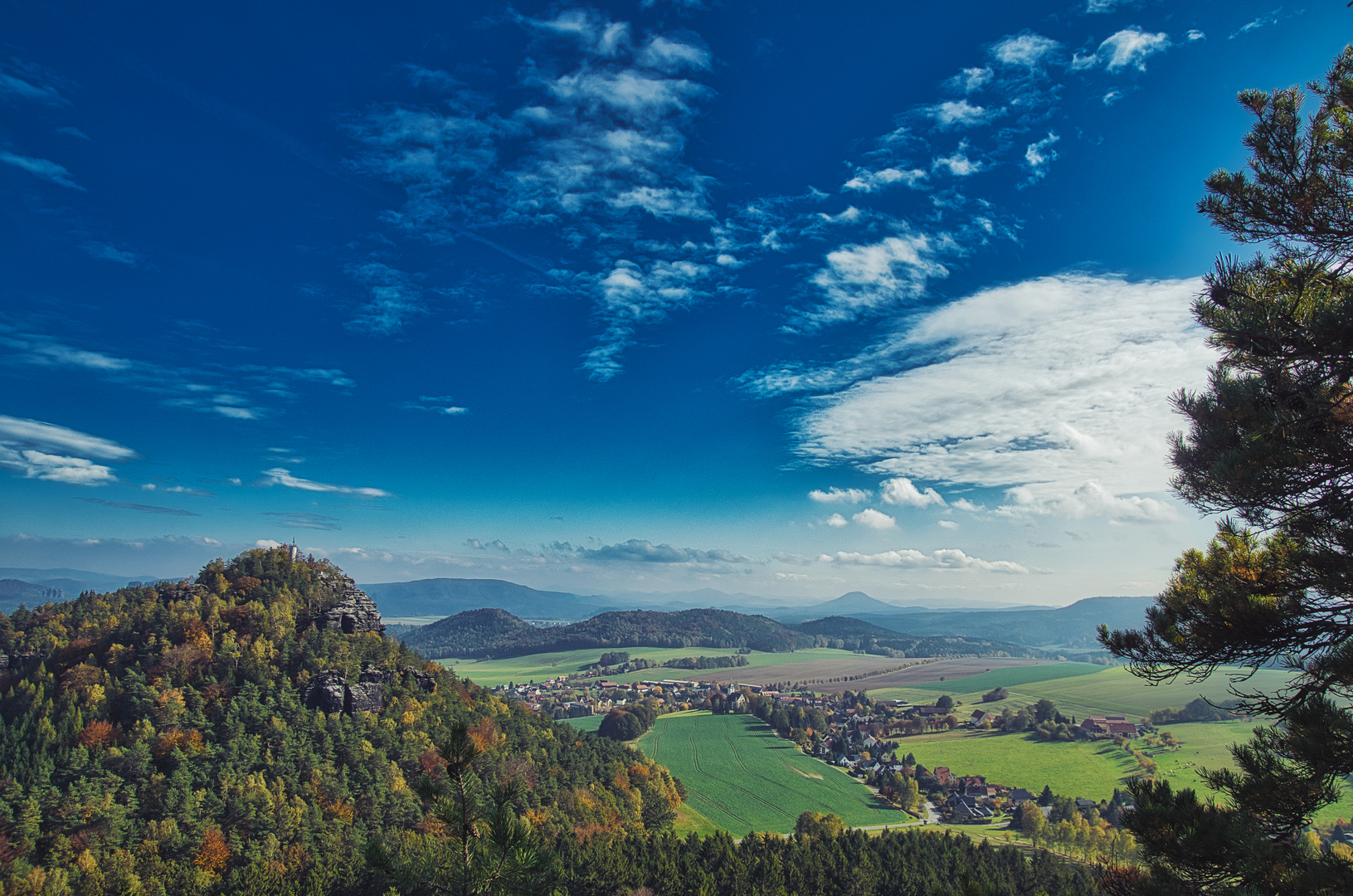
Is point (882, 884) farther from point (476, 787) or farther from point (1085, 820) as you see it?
point (476, 787)

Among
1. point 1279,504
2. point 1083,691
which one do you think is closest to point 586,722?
point 1083,691

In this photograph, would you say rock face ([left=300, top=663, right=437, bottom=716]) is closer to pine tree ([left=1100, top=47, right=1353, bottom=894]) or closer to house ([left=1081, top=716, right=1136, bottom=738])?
pine tree ([left=1100, top=47, right=1353, bottom=894])

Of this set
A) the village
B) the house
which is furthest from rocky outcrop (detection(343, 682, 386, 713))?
the house

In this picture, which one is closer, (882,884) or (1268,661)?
(1268,661)

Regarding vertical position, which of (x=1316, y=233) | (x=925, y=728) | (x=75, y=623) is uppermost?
(x=1316, y=233)

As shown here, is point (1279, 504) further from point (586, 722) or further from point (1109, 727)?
point (586, 722)

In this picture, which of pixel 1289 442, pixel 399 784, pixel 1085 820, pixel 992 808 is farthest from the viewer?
pixel 992 808

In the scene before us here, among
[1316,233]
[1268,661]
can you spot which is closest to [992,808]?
[1268,661]
